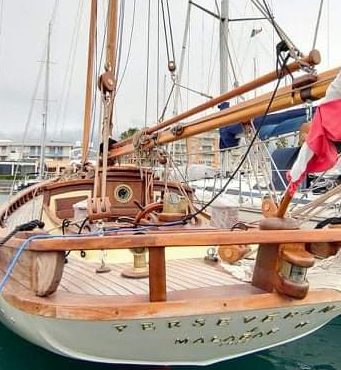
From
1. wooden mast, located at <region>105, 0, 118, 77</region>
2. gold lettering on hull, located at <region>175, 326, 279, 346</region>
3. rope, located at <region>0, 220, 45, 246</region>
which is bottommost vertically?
gold lettering on hull, located at <region>175, 326, 279, 346</region>

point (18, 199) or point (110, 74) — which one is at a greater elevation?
point (110, 74)

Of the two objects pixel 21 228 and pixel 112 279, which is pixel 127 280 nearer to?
pixel 112 279

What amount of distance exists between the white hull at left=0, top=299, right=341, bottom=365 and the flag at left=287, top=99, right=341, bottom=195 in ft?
3.58

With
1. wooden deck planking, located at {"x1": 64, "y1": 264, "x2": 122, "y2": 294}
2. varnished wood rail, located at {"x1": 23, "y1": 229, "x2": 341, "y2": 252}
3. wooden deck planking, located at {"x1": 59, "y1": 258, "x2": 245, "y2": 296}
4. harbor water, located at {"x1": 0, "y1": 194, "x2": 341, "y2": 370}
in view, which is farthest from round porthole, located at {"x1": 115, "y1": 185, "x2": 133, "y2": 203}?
varnished wood rail, located at {"x1": 23, "y1": 229, "x2": 341, "y2": 252}

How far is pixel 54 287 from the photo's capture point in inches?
146

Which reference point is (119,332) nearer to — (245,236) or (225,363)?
(245,236)

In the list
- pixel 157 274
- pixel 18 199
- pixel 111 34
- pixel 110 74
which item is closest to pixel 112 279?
pixel 157 274

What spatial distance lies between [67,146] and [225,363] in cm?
7651

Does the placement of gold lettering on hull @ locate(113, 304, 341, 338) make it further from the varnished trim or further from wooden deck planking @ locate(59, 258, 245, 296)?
wooden deck planking @ locate(59, 258, 245, 296)

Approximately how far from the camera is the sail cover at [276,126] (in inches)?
349

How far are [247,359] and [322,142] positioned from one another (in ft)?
10.9

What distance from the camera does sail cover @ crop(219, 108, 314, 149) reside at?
29.1 feet

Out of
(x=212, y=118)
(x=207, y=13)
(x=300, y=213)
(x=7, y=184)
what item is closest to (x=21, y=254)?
(x=300, y=213)

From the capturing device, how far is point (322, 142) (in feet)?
11.7
